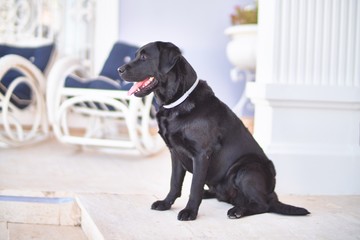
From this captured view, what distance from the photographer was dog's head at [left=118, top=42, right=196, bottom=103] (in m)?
1.64

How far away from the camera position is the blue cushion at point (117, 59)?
357cm

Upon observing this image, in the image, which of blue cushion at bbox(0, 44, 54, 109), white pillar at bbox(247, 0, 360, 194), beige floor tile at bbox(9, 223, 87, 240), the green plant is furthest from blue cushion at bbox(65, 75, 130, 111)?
the green plant

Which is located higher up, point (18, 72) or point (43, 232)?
point (18, 72)

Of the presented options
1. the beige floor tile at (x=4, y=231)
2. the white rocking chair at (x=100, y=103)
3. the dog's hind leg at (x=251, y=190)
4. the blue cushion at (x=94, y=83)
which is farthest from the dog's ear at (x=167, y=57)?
the blue cushion at (x=94, y=83)

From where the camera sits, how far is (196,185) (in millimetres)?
1648

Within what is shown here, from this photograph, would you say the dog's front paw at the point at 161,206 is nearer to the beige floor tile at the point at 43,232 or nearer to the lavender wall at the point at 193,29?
the beige floor tile at the point at 43,232

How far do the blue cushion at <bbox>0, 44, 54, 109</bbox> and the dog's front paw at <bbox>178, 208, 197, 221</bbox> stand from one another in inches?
81.9

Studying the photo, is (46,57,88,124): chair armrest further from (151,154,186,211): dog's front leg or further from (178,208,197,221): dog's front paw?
(178,208,197,221): dog's front paw

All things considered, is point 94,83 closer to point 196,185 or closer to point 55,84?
point 55,84

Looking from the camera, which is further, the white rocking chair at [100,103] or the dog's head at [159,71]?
the white rocking chair at [100,103]

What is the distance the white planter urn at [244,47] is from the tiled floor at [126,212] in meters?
1.71

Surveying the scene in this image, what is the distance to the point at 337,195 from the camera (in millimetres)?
2150

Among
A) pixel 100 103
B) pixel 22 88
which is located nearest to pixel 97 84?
pixel 100 103

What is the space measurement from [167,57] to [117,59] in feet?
6.59
